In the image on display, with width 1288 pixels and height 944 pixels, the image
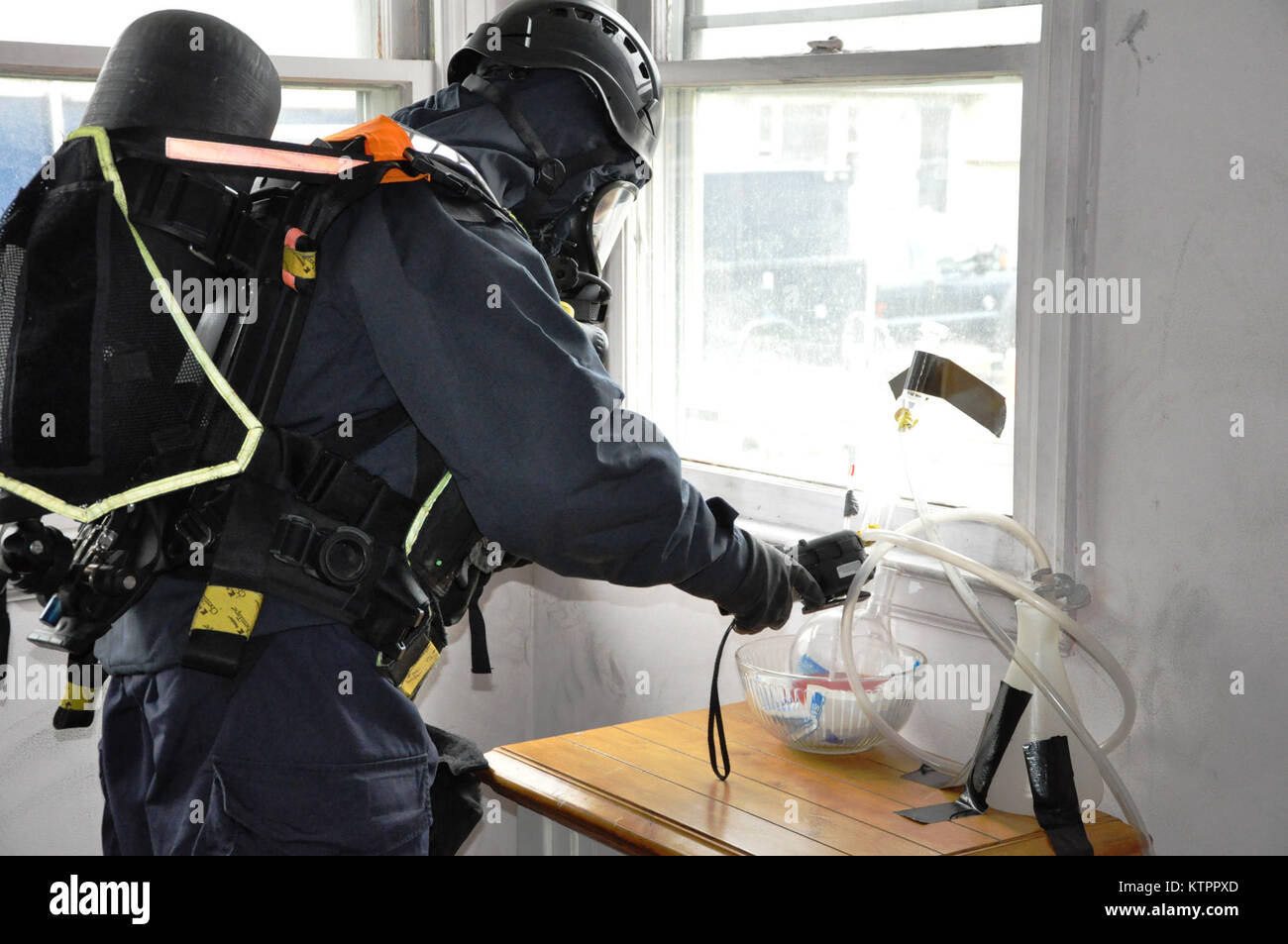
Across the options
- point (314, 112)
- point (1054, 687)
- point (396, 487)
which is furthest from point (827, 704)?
point (314, 112)

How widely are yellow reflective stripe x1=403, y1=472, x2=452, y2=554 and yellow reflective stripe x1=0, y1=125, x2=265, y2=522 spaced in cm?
18

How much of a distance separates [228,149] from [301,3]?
128cm

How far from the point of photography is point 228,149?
116 centimetres

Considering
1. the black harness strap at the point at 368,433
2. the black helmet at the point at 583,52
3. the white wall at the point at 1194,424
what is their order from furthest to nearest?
the black helmet at the point at 583,52 < the white wall at the point at 1194,424 < the black harness strap at the point at 368,433

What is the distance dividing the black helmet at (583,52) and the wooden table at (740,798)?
0.80m

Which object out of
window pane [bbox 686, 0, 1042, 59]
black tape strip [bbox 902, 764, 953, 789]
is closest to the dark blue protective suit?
black tape strip [bbox 902, 764, 953, 789]

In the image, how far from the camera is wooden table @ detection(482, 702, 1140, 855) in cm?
144

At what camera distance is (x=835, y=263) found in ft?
6.60

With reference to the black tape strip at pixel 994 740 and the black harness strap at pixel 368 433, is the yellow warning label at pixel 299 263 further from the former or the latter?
the black tape strip at pixel 994 740

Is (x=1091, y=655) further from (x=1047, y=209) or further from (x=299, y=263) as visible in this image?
(x=299, y=263)

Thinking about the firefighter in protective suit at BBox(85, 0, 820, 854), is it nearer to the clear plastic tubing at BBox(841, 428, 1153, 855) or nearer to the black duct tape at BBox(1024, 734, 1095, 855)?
Result: the clear plastic tubing at BBox(841, 428, 1153, 855)

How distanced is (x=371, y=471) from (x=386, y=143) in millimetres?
329

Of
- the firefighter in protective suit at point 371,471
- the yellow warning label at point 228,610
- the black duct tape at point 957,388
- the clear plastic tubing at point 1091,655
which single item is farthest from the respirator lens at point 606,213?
the yellow warning label at point 228,610

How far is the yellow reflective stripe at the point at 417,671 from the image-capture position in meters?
1.35
